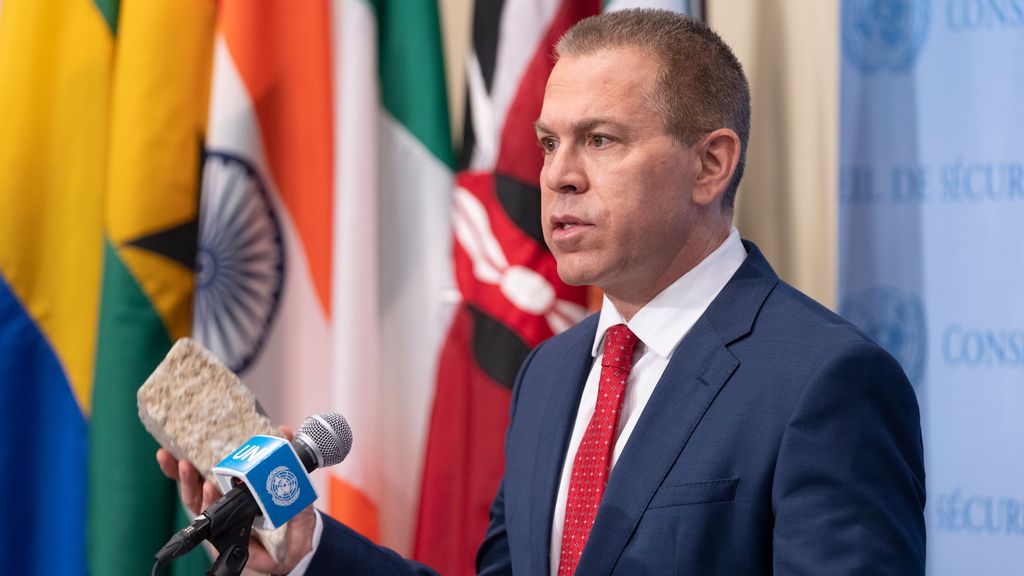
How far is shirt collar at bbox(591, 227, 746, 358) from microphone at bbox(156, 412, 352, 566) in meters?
0.58

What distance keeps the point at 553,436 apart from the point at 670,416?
28 cm

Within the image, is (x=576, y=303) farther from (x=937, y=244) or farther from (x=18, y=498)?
(x=18, y=498)

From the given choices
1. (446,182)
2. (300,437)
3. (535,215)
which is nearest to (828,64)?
(535,215)

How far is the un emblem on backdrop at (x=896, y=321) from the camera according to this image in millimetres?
2354

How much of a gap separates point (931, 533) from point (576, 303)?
93 cm

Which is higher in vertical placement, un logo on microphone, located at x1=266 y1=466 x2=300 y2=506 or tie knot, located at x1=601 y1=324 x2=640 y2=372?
tie knot, located at x1=601 y1=324 x2=640 y2=372

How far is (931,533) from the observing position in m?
2.32

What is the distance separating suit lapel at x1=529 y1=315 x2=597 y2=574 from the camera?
165 cm

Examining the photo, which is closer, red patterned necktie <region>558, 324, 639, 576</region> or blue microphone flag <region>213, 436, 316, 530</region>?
blue microphone flag <region>213, 436, 316, 530</region>

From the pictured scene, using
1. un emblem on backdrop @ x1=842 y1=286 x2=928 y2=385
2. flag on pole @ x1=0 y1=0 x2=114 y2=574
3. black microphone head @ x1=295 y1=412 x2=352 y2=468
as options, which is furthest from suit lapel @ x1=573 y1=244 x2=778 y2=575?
flag on pole @ x1=0 y1=0 x2=114 y2=574

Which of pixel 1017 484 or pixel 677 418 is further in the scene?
pixel 1017 484

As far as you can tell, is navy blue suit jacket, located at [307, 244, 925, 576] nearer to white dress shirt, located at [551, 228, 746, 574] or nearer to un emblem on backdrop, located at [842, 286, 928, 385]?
white dress shirt, located at [551, 228, 746, 574]

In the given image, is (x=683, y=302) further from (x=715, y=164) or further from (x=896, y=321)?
(x=896, y=321)

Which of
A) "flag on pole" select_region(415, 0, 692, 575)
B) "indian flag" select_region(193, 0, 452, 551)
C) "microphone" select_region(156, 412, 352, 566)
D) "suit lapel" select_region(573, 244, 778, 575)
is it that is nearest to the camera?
"microphone" select_region(156, 412, 352, 566)
